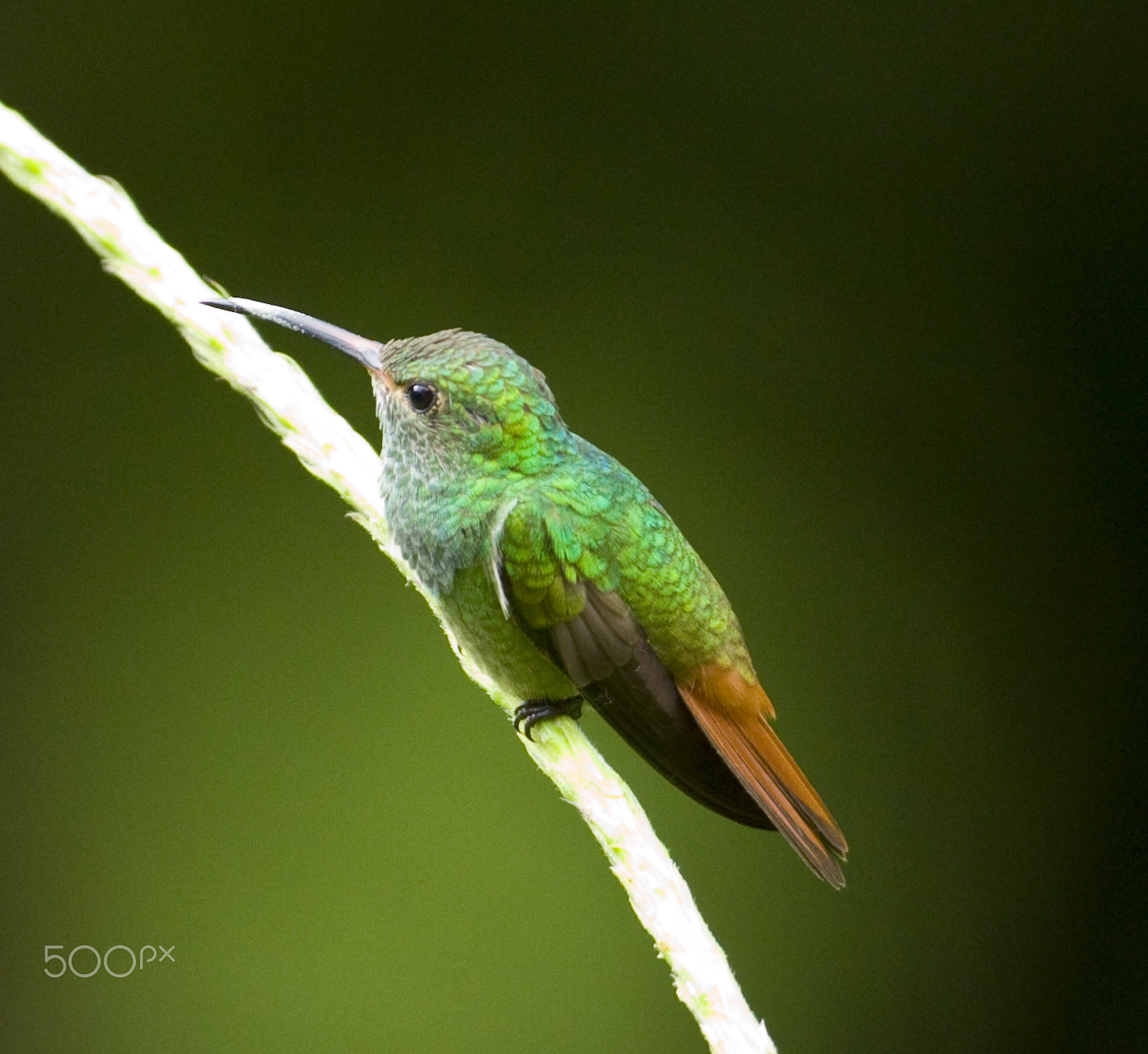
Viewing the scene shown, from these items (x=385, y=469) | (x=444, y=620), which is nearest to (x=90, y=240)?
(x=385, y=469)

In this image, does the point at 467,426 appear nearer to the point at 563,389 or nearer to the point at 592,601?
the point at 592,601

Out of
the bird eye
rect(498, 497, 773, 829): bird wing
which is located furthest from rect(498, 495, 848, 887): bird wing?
the bird eye

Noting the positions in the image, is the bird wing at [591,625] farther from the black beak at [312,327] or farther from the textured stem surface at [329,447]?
the black beak at [312,327]

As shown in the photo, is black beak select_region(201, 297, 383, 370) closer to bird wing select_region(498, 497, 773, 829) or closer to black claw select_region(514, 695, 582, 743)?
bird wing select_region(498, 497, 773, 829)

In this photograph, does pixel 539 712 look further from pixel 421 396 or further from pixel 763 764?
pixel 421 396

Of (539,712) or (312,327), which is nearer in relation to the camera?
(312,327)

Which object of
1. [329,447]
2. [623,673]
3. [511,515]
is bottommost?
[623,673]

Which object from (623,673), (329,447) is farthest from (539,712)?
(329,447)

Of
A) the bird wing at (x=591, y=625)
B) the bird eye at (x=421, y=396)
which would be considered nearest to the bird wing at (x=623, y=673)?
the bird wing at (x=591, y=625)
